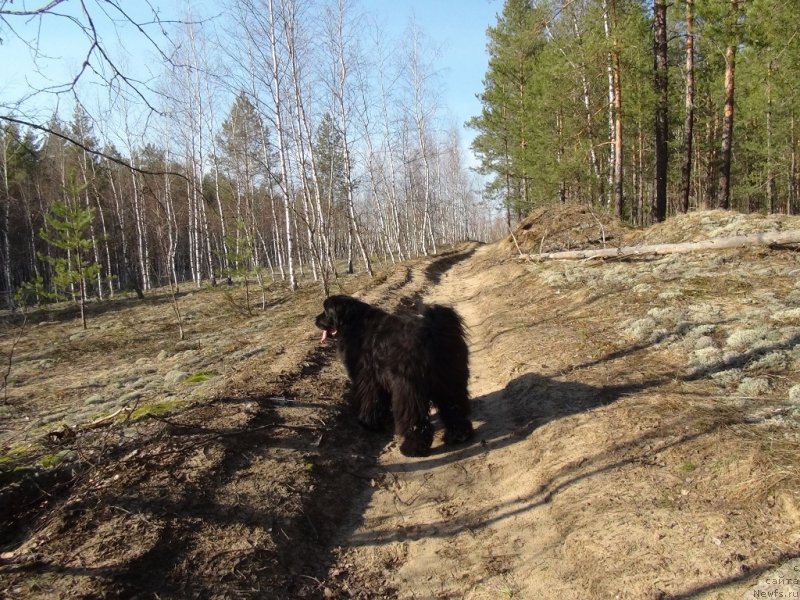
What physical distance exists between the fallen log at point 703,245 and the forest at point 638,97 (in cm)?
333

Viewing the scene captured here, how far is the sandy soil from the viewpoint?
3014 mm

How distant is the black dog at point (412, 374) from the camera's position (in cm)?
493

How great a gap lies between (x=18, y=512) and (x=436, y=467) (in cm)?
332

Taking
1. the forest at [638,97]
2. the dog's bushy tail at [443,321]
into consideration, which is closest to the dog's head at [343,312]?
the dog's bushy tail at [443,321]

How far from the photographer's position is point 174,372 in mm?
9844

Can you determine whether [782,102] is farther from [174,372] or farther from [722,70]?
[174,372]

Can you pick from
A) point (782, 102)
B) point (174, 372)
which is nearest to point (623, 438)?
point (174, 372)

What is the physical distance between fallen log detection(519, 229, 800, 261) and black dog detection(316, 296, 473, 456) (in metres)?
7.89

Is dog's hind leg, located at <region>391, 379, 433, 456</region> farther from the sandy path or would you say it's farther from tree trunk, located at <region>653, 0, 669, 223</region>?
tree trunk, located at <region>653, 0, 669, 223</region>

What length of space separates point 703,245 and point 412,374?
8.79 metres

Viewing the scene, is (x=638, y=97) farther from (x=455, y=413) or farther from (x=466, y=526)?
(x=466, y=526)

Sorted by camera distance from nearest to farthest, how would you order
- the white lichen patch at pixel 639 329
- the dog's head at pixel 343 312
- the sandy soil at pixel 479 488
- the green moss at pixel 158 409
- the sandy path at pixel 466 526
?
the sandy soil at pixel 479 488, the sandy path at pixel 466 526, the green moss at pixel 158 409, the dog's head at pixel 343 312, the white lichen patch at pixel 639 329

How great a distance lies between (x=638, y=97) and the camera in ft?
55.6

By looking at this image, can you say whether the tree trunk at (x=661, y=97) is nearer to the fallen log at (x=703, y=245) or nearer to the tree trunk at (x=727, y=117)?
the tree trunk at (x=727, y=117)
